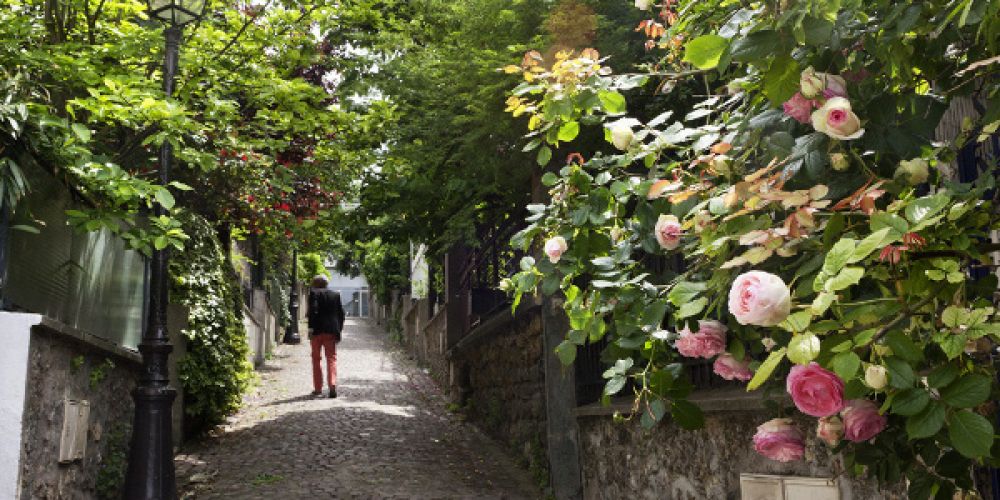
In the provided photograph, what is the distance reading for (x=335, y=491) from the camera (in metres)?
7.55

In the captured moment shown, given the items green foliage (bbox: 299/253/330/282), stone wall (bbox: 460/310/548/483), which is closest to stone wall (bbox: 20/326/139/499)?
stone wall (bbox: 460/310/548/483)

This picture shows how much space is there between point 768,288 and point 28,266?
194 inches

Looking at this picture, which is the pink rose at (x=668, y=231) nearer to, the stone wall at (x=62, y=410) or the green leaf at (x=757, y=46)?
the green leaf at (x=757, y=46)

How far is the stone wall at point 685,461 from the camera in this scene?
13.5 ft

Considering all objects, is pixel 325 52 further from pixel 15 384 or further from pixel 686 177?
pixel 686 177

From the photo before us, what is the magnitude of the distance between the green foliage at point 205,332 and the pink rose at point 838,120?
318 inches

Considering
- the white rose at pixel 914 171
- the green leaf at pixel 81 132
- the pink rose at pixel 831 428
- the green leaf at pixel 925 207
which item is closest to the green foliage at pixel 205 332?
the green leaf at pixel 81 132

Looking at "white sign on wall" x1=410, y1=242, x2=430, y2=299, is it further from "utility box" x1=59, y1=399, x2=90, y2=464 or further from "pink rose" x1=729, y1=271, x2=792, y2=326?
"pink rose" x1=729, y1=271, x2=792, y2=326

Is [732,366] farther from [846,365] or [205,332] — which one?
[205,332]

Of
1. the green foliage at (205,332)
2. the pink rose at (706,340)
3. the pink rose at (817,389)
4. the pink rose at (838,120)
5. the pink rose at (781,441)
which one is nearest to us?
the pink rose at (817,389)

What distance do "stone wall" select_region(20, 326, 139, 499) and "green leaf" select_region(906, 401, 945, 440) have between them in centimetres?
451

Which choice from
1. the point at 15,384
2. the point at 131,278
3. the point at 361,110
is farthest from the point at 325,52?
the point at 15,384

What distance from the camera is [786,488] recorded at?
4246mm

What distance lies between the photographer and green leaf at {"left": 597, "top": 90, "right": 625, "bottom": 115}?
3518 millimetres
